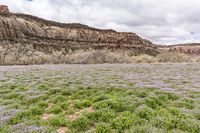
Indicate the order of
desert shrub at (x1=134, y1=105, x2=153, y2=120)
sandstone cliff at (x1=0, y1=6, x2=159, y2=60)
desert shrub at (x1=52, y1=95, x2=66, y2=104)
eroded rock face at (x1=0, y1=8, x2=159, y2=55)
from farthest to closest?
eroded rock face at (x1=0, y1=8, x2=159, y2=55) → sandstone cliff at (x1=0, y1=6, x2=159, y2=60) → desert shrub at (x1=52, y1=95, x2=66, y2=104) → desert shrub at (x1=134, y1=105, x2=153, y2=120)

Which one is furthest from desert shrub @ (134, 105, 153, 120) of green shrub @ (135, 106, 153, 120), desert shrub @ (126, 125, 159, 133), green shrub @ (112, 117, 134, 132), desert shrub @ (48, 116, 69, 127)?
desert shrub @ (48, 116, 69, 127)

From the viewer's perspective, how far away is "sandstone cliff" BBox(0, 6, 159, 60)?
113000mm

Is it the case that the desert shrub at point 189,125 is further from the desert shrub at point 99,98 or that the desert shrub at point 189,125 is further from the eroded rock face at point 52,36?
the eroded rock face at point 52,36

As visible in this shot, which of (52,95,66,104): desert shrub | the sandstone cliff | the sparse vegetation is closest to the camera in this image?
(52,95,66,104): desert shrub

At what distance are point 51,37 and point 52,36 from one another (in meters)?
2.41

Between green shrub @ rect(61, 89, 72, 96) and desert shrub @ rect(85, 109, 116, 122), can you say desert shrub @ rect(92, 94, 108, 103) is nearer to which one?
desert shrub @ rect(85, 109, 116, 122)

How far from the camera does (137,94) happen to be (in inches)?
527

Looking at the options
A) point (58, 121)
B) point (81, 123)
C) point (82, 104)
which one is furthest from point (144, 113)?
point (58, 121)

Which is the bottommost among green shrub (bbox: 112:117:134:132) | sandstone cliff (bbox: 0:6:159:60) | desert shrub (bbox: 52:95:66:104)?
desert shrub (bbox: 52:95:66:104)

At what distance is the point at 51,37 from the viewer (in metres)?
140

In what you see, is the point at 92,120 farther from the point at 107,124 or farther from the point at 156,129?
the point at 156,129

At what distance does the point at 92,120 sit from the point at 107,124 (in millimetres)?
957

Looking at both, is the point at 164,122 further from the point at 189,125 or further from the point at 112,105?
the point at 112,105

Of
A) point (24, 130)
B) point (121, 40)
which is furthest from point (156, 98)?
point (121, 40)
